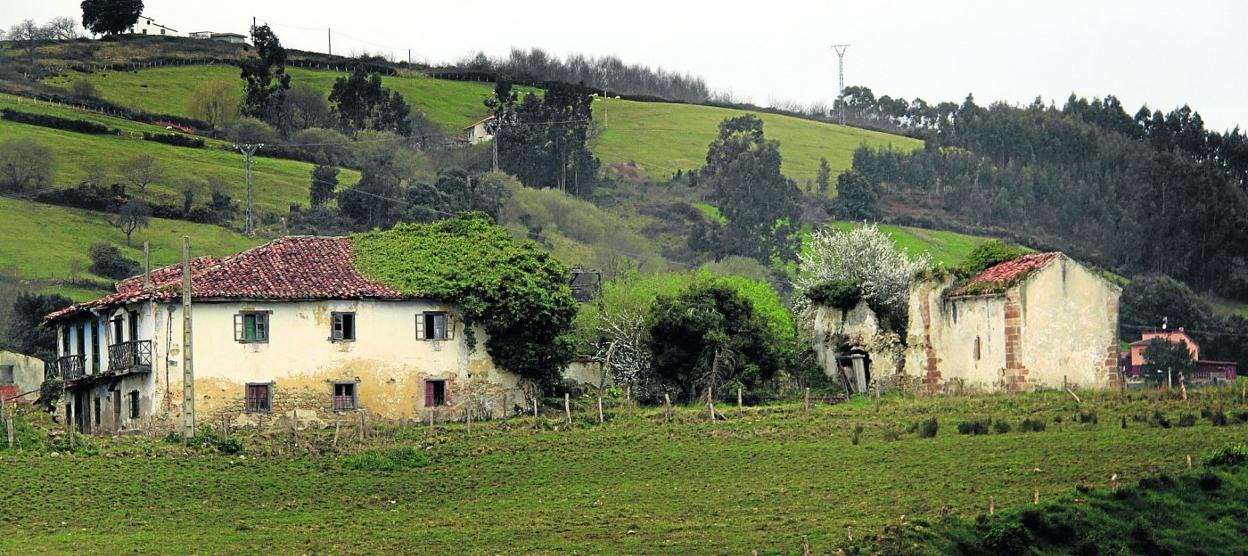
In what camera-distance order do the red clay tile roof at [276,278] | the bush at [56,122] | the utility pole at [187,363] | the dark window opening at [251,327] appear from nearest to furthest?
1. the utility pole at [187,363]
2. the dark window opening at [251,327]
3. the red clay tile roof at [276,278]
4. the bush at [56,122]

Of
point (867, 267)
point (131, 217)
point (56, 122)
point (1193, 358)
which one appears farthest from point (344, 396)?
point (56, 122)

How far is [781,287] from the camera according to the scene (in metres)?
142

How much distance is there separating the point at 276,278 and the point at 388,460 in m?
14.3

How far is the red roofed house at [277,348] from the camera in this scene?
2453 inches

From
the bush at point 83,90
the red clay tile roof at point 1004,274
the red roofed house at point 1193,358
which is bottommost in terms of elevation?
the red roofed house at point 1193,358

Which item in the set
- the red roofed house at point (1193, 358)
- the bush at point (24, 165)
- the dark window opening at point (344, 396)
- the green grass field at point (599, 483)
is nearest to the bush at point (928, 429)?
the green grass field at point (599, 483)

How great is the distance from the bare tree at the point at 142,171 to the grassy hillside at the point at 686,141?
5418cm

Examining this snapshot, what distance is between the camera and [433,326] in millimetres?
66625

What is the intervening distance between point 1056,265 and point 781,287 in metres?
76.6

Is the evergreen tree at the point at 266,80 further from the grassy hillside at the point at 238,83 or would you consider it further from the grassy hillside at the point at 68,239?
the grassy hillside at the point at 68,239

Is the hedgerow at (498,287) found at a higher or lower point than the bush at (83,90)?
lower

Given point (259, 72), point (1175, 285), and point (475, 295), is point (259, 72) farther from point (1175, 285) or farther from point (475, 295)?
point (475, 295)

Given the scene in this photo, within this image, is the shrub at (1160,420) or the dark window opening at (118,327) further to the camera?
the dark window opening at (118,327)

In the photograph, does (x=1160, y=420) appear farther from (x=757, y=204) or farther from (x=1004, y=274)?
(x=757, y=204)
